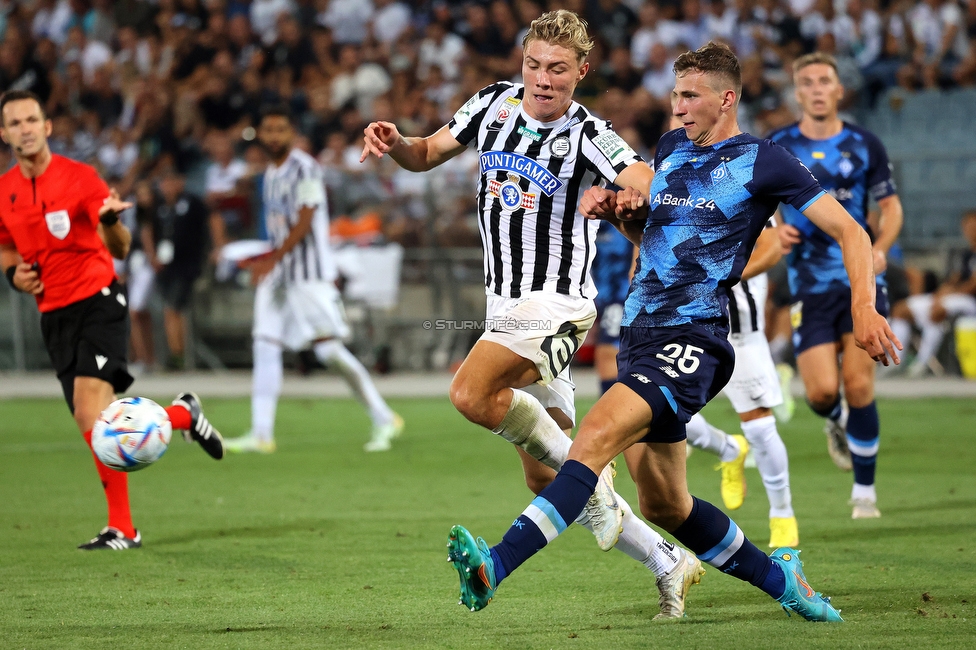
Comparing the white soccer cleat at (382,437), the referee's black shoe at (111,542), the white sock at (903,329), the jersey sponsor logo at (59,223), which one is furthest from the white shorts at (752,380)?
the white sock at (903,329)

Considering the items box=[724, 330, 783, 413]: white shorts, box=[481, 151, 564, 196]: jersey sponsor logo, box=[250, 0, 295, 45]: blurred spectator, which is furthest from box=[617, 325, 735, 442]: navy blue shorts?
box=[250, 0, 295, 45]: blurred spectator

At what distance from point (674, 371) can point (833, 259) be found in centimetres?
346

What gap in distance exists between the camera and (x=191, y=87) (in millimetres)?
19766

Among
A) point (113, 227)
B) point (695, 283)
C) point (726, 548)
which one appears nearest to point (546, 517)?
point (726, 548)

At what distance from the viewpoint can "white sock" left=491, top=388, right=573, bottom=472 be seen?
5.06 meters

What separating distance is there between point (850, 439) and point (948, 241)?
28.7 feet

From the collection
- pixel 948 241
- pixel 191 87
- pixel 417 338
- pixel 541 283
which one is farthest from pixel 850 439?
pixel 191 87

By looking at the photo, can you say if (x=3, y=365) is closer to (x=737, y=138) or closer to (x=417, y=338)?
(x=417, y=338)

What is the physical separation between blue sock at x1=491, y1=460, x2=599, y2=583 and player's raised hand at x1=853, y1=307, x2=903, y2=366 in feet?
3.36

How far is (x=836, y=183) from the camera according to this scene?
24.8ft

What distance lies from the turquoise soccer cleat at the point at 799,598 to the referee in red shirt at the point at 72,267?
334 centimetres

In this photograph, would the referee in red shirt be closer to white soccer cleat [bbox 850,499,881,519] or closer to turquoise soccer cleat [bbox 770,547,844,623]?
turquoise soccer cleat [bbox 770,547,844,623]

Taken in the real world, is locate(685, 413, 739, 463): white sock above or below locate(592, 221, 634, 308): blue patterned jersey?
below

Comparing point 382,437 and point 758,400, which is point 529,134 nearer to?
point 758,400
